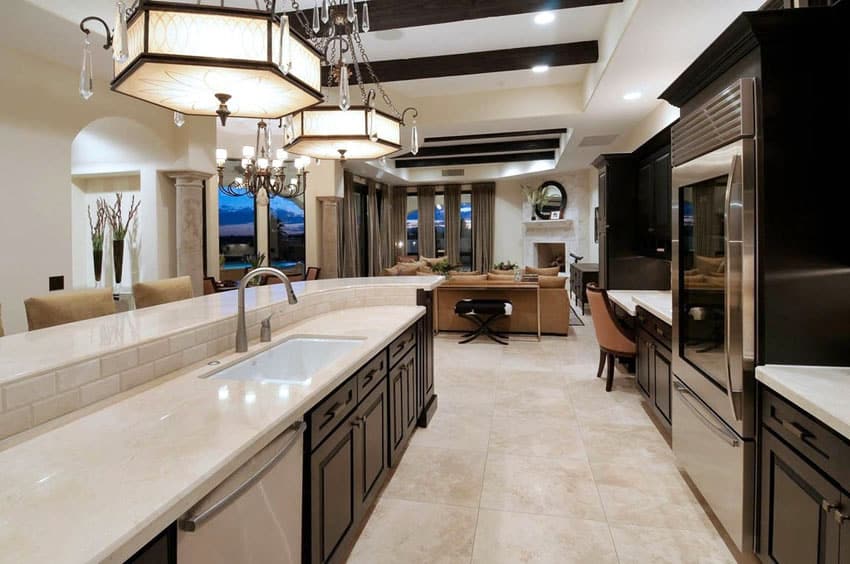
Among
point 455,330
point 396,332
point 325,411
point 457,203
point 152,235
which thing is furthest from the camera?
point 457,203

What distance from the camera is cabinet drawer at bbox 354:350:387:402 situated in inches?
77.6

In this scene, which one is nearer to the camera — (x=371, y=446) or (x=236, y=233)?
(x=371, y=446)

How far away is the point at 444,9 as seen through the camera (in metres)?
3.49

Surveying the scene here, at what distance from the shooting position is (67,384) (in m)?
1.27

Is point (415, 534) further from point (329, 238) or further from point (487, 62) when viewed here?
point (329, 238)

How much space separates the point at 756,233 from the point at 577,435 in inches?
77.8

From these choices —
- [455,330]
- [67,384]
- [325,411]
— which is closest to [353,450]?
[325,411]

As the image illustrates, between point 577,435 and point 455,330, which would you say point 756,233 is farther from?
point 455,330

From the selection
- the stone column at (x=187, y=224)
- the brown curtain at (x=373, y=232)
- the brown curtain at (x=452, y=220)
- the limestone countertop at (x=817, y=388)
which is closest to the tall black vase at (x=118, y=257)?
the stone column at (x=187, y=224)

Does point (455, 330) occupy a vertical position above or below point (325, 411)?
below

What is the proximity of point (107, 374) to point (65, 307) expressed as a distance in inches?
59.7

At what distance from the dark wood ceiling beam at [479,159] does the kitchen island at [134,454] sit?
27.6ft

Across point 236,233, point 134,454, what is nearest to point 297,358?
point 134,454

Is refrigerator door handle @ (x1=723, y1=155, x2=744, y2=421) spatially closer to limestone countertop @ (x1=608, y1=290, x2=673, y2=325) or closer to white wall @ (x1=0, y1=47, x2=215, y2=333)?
limestone countertop @ (x1=608, y1=290, x2=673, y2=325)
